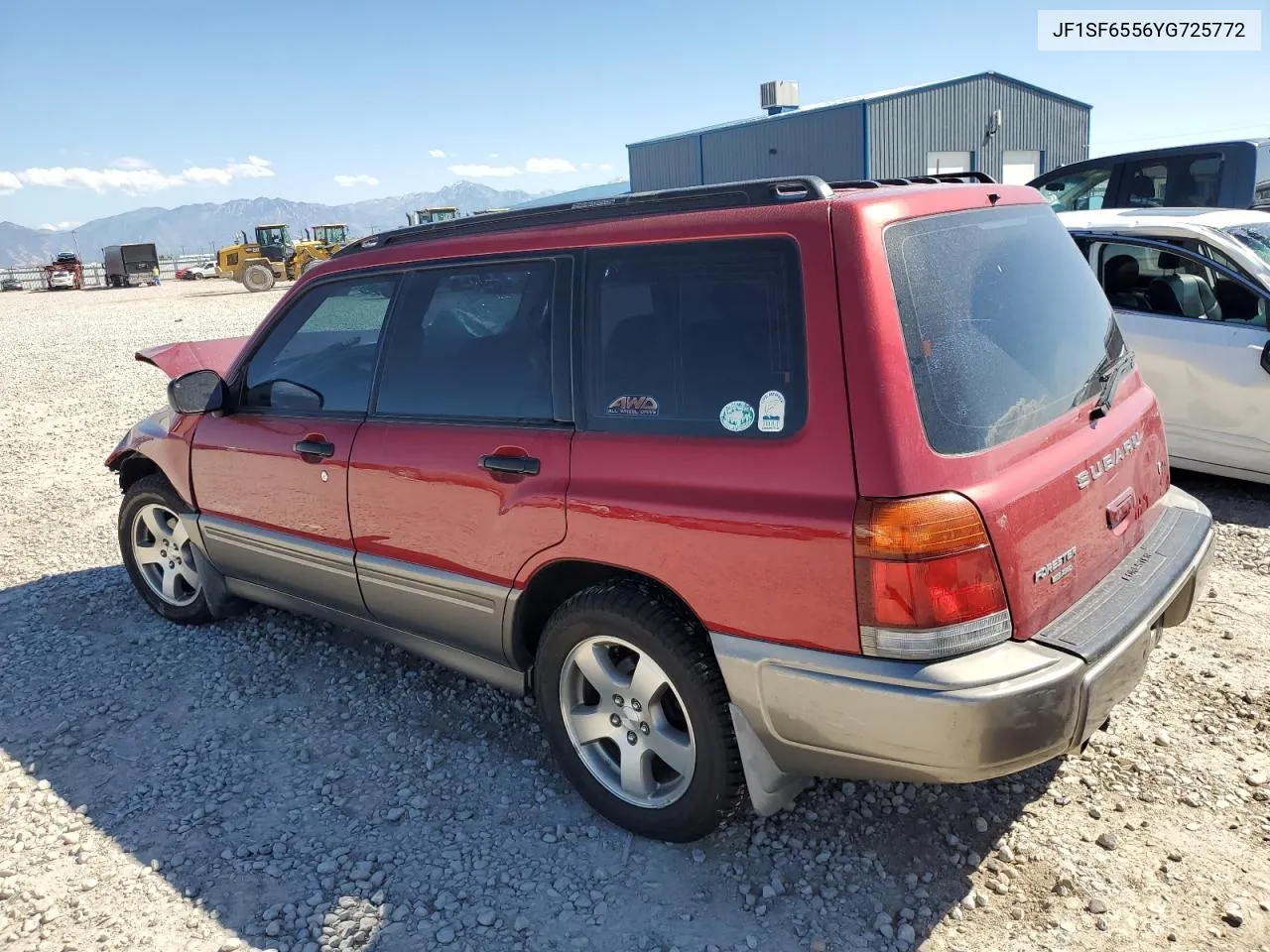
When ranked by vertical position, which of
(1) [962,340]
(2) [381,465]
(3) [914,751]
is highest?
(1) [962,340]

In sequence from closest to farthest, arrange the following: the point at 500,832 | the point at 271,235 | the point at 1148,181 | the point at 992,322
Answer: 1. the point at 992,322
2. the point at 500,832
3. the point at 1148,181
4. the point at 271,235

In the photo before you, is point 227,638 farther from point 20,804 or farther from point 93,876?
point 93,876

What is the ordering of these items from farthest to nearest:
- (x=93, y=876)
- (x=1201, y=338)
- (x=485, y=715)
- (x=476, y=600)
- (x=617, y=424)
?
(x=1201, y=338), (x=485, y=715), (x=476, y=600), (x=93, y=876), (x=617, y=424)

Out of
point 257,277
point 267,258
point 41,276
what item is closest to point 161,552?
point 257,277

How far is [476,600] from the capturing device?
3094 mm

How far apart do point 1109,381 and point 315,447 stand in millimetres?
2753

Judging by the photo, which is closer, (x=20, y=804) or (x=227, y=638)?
(x=20, y=804)

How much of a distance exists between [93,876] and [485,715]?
1.36 meters

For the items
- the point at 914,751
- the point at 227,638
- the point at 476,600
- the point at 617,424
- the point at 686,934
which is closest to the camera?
the point at 914,751

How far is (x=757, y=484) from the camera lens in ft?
7.62

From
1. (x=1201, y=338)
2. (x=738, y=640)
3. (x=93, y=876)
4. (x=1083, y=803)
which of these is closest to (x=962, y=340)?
(x=738, y=640)

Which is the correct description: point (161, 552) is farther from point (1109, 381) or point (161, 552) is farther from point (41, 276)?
point (41, 276)

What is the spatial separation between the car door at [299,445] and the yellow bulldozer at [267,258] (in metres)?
31.5

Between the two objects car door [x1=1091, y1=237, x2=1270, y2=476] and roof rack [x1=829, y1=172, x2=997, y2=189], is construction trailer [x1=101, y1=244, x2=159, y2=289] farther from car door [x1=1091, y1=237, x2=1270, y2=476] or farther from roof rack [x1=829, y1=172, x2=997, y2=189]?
roof rack [x1=829, y1=172, x2=997, y2=189]
